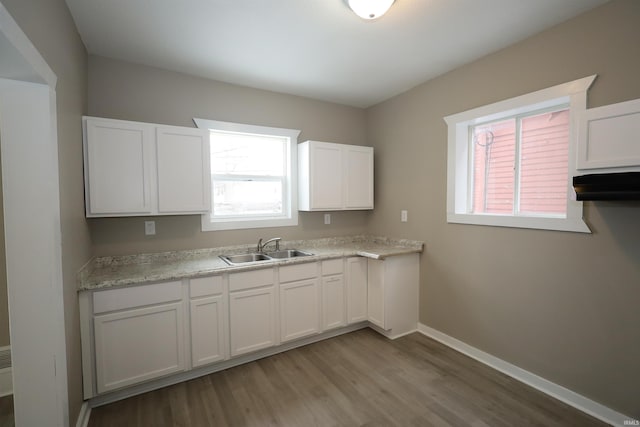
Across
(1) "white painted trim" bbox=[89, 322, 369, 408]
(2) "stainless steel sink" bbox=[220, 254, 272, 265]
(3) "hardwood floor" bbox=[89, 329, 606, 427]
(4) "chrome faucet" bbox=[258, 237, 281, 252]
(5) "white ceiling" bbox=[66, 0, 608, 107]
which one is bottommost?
(3) "hardwood floor" bbox=[89, 329, 606, 427]

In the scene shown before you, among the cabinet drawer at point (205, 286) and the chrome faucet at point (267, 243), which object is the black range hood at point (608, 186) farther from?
the cabinet drawer at point (205, 286)

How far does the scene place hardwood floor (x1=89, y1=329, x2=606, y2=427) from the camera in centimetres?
188

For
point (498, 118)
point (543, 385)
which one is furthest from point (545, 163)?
point (543, 385)

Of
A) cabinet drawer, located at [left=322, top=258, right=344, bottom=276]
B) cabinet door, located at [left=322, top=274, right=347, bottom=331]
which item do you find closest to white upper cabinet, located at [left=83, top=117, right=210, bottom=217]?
cabinet drawer, located at [left=322, top=258, right=344, bottom=276]

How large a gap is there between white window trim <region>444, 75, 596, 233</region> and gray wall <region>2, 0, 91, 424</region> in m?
2.93

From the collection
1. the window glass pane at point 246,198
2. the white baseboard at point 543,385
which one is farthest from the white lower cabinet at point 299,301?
the white baseboard at point 543,385

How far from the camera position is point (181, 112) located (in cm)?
271

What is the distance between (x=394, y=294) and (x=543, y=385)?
1304mm

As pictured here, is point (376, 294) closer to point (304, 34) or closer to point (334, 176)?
point (334, 176)

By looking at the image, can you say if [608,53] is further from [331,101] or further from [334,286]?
[334,286]

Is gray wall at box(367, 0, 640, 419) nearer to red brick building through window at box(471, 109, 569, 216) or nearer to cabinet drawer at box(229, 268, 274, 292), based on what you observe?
red brick building through window at box(471, 109, 569, 216)

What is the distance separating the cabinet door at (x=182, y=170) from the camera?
7.82 feet

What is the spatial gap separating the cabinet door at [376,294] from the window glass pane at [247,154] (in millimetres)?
1497

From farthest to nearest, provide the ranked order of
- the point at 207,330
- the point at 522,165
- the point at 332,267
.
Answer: the point at 332,267, the point at 522,165, the point at 207,330
